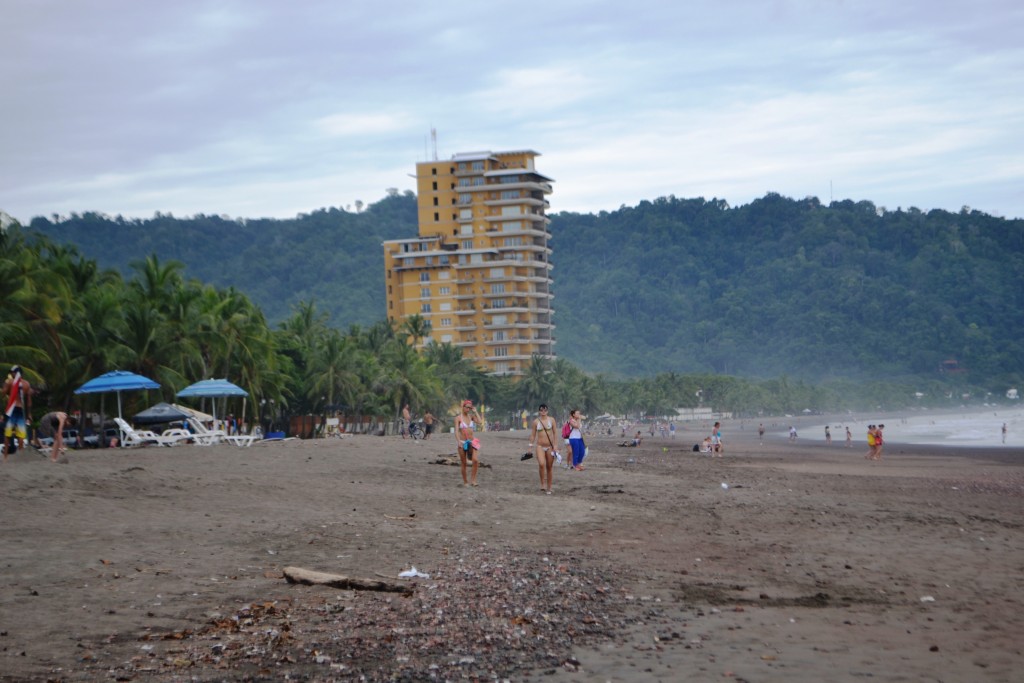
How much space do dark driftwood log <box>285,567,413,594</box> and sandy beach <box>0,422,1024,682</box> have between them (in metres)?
0.08

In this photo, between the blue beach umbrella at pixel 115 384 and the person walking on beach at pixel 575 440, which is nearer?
the person walking on beach at pixel 575 440

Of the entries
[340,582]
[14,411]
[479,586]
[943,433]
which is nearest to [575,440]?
[14,411]

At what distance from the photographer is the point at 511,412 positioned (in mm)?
103188

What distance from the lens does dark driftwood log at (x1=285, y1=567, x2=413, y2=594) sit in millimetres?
8812

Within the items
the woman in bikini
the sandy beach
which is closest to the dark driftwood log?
the sandy beach

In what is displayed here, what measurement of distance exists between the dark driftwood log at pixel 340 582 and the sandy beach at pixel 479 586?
83mm

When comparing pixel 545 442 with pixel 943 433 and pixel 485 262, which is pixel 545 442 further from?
pixel 485 262

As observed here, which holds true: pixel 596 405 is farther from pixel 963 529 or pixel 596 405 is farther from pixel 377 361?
pixel 963 529

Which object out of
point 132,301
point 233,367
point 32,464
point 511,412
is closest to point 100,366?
point 132,301

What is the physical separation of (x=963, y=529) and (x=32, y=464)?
526 inches

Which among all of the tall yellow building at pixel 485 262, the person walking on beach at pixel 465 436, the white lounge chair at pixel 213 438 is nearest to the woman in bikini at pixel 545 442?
the person walking on beach at pixel 465 436

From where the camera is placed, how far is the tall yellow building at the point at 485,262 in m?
115

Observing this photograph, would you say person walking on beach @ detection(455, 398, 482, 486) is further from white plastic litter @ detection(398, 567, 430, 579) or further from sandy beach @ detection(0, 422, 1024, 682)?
white plastic litter @ detection(398, 567, 430, 579)

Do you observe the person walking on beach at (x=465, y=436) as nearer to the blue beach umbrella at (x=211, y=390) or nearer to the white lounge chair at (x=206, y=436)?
the white lounge chair at (x=206, y=436)
